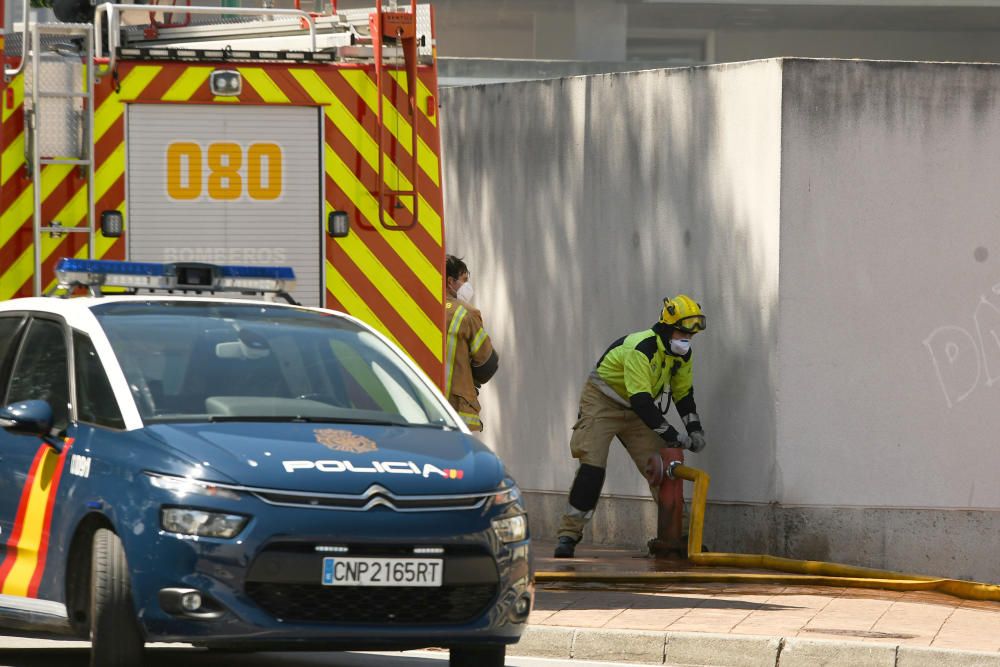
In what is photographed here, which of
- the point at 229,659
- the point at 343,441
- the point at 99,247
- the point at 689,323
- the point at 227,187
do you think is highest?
the point at 227,187

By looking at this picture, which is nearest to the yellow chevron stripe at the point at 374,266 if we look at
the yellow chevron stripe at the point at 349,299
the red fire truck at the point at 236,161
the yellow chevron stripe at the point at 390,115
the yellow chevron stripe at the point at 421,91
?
the red fire truck at the point at 236,161

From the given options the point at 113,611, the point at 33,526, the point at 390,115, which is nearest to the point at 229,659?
the point at 33,526

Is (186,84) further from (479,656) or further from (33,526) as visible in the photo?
(479,656)

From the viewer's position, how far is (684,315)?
12.7m

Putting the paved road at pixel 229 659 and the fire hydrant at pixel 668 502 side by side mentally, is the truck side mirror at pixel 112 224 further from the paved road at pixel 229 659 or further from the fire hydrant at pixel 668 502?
the fire hydrant at pixel 668 502

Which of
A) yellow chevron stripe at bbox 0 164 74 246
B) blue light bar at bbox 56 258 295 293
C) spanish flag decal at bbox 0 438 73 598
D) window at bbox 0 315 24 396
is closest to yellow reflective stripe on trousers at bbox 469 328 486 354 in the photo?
yellow chevron stripe at bbox 0 164 74 246

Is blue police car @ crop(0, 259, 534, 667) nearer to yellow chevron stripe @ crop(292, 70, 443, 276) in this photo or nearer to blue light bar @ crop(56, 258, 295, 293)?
blue light bar @ crop(56, 258, 295, 293)

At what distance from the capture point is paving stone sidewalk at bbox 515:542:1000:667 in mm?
9109

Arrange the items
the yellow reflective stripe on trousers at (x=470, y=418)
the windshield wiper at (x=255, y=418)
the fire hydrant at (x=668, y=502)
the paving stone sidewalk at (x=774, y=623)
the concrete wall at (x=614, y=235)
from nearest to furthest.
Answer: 1. the windshield wiper at (x=255, y=418)
2. the paving stone sidewalk at (x=774, y=623)
3. the yellow reflective stripe on trousers at (x=470, y=418)
4. the fire hydrant at (x=668, y=502)
5. the concrete wall at (x=614, y=235)

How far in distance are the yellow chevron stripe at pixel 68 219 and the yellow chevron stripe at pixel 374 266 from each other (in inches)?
43.8

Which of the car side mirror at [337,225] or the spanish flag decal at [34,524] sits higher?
the car side mirror at [337,225]

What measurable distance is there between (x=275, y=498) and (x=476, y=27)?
2680 centimetres

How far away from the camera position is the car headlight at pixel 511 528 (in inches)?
291

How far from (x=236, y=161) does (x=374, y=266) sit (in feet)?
2.97
